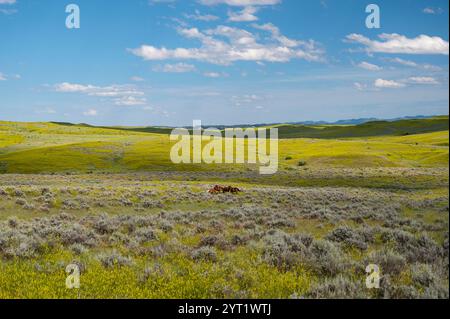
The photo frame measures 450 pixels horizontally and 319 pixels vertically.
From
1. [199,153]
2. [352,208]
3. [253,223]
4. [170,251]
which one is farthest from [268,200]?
[199,153]

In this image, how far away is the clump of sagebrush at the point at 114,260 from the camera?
460 inches

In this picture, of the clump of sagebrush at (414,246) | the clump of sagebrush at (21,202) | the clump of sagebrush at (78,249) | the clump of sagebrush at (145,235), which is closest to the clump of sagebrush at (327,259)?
the clump of sagebrush at (414,246)

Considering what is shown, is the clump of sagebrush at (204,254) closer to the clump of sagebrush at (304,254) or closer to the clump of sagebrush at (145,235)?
the clump of sagebrush at (304,254)

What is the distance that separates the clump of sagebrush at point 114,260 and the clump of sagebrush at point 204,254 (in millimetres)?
2013

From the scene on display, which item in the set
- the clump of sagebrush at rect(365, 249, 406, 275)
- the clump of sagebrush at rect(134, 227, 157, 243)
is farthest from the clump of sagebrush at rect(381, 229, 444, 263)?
the clump of sagebrush at rect(134, 227, 157, 243)

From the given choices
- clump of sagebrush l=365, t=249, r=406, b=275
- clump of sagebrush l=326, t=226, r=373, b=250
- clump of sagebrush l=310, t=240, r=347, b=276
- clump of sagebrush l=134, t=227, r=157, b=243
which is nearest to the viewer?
clump of sagebrush l=365, t=249, r=406, b=275

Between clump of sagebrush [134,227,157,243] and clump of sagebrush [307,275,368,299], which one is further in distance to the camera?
clump of sagebrush [134,227,157,243]

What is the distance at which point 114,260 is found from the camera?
11852 millimetres

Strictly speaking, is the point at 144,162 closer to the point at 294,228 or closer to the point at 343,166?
the point at 343,166

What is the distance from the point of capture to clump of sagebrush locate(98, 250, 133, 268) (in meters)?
11.7

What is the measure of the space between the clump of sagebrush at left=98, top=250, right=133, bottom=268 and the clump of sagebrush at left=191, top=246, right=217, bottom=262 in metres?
2.01

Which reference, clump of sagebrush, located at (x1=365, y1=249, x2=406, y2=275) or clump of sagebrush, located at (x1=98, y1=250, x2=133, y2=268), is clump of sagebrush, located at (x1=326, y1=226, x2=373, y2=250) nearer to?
clump of sagebrush, located at (x1=365, y1=249, x2=406, y2=275)
